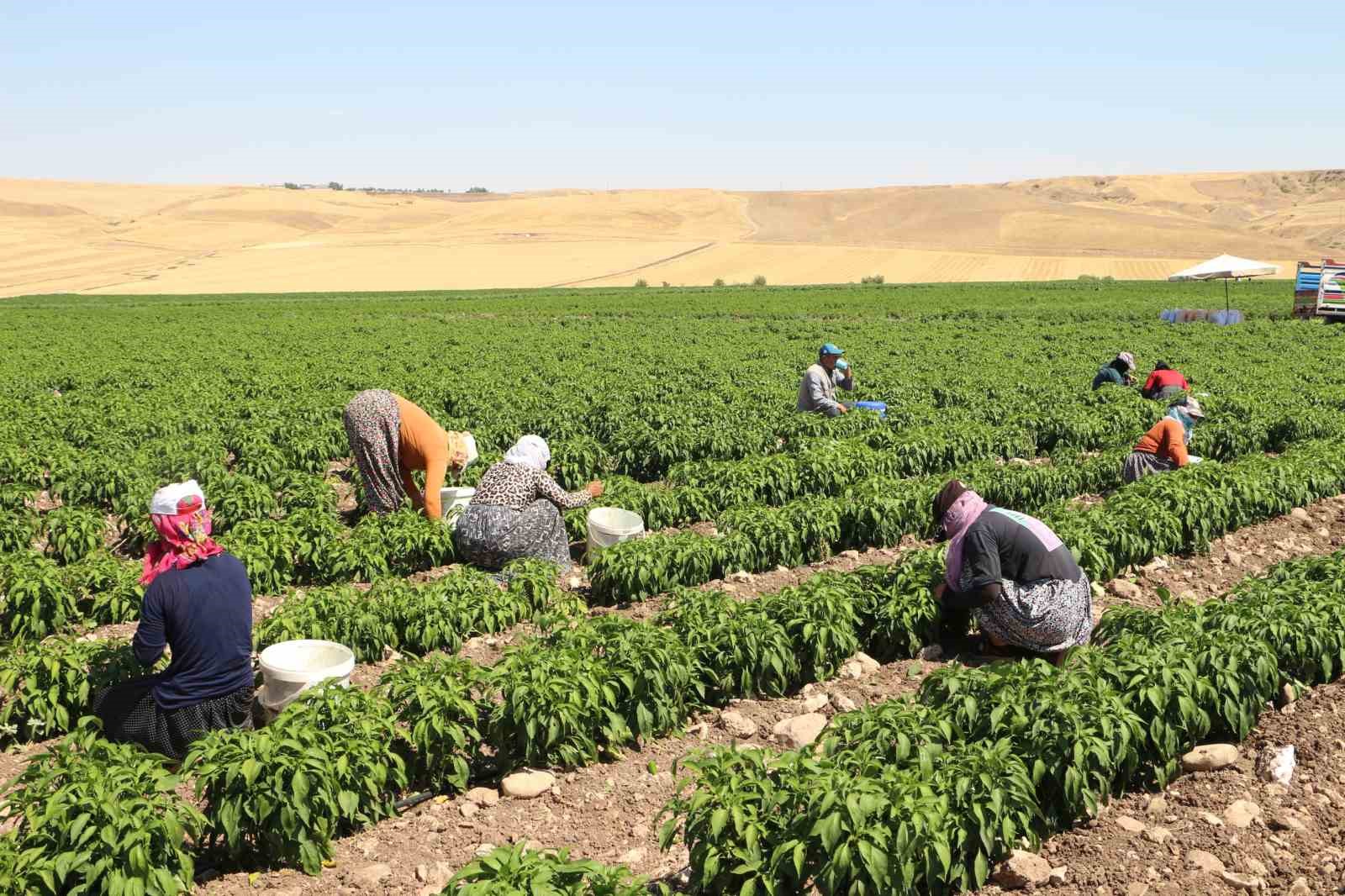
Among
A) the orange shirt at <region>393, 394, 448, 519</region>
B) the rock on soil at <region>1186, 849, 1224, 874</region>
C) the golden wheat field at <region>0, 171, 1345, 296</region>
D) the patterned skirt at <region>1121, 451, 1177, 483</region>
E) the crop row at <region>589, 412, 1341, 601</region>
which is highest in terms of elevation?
the golden wheat field at <region>0, 171, 1345, 296</region>

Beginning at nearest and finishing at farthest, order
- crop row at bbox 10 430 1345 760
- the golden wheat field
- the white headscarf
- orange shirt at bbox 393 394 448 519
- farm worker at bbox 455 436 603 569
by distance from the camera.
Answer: crop row at bbox 10 430 1345 760 → farm worker at bbox 455 436 603 569 → the white headscarf → orange shirt at bbox 393 394 448 519 → the golden wheat field

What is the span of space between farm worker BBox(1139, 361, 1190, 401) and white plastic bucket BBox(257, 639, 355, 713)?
14.0m

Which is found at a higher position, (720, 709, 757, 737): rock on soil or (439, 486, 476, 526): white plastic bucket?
(439, 486, 476, 526): white plastic bucket

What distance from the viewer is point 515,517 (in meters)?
8.87

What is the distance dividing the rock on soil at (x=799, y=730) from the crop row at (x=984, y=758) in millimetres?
715

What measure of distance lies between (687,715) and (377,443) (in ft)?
16.0

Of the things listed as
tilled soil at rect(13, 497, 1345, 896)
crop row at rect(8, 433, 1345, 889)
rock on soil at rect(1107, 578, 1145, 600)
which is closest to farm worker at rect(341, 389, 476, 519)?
crop row at rect(8, 433, 1345, 889)

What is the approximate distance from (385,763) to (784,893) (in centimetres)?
223

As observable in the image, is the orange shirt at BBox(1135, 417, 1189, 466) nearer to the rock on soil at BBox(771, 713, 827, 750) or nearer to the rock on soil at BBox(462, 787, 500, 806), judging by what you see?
the rock on soil at BBox(771, 713, 827, 750)

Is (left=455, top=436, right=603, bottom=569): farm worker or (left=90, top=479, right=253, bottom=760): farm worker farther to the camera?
(left=455, top=436, right=603, bottom=569): farm worker

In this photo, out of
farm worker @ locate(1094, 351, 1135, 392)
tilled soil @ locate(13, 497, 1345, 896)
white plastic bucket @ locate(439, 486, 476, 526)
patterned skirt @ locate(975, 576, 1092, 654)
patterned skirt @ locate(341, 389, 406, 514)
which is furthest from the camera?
farm worker @ locate(1094, 351, 1135, 392)

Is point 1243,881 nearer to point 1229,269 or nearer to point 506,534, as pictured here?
point 506,534

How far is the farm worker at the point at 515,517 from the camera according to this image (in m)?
8.84

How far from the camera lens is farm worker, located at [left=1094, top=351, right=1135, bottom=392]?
18734mm
